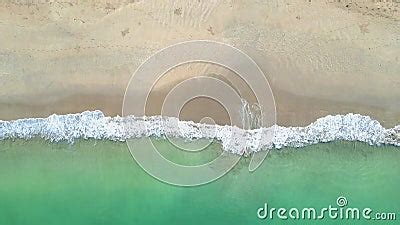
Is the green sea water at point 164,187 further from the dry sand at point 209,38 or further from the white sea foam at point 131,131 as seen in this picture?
the dry sand at point 209,38

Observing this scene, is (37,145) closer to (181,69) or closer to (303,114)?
(181,69)

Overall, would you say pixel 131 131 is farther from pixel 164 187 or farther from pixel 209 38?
pixel 209 38

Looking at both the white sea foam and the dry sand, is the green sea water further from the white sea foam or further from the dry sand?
the dry sand

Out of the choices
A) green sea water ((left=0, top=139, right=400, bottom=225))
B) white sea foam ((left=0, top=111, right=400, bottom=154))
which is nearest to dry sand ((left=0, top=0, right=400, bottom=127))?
white sea foam ((left=0, top=111, right=400, bottom=154))

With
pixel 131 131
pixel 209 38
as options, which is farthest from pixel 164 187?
pixel 209 38

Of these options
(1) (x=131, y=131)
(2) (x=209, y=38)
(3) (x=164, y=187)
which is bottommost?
(3) (x=164, y=187)

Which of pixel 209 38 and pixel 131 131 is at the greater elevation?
pixel 209 38

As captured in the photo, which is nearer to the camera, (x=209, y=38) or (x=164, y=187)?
(x=164, y=187)
